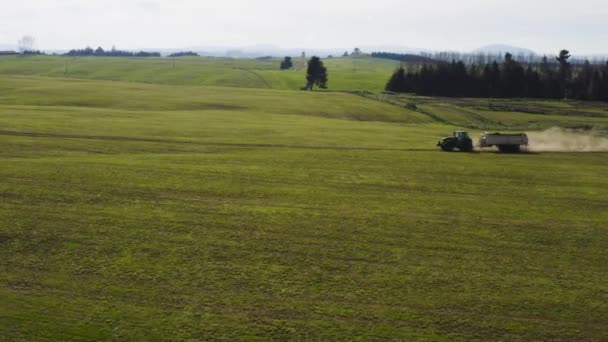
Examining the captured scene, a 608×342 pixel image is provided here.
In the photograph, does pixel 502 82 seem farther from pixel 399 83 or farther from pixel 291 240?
pixel 291 240

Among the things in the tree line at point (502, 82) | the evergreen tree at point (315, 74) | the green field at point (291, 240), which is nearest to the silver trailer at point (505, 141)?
the green field at point (291, 240)

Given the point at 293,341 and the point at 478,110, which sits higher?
the point at 478,110

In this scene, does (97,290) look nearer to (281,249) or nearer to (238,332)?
(238,332)

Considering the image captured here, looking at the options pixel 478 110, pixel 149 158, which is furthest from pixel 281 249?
pixel 478 110

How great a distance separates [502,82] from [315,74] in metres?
49.8

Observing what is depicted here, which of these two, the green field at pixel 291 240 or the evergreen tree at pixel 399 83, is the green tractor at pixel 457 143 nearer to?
the green field at pixel 291 240

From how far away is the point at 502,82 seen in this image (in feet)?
500

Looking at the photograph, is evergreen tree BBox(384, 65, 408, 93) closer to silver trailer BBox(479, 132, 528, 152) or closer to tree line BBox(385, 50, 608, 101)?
tree line BBox(385, 50, 608, 101)

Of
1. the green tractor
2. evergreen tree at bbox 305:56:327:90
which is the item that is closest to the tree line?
evergreen tree at bbox 305:56:327:90

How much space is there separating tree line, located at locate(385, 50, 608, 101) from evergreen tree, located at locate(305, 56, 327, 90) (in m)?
18.4

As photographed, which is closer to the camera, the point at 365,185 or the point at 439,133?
the point at 365,185

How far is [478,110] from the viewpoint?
4350 inches

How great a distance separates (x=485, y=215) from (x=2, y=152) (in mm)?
34906

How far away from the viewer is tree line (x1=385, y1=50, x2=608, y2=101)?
5955 inches
